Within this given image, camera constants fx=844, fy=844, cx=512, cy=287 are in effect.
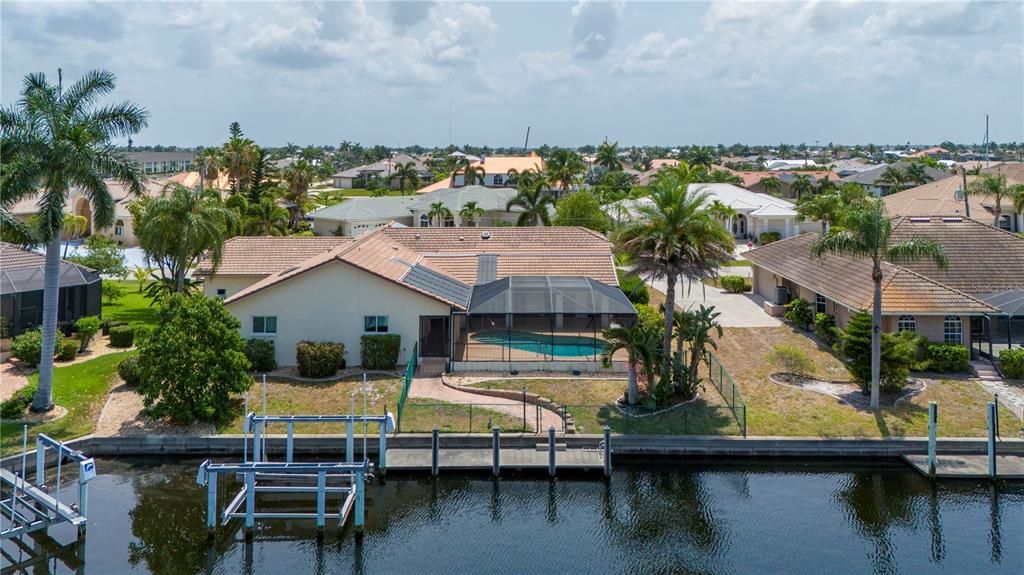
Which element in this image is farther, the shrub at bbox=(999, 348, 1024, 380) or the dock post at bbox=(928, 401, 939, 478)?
the shrub at bbox=(999, 348, 1024, 380)

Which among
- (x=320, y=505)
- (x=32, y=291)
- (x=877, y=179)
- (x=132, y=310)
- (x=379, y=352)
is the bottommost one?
(x=320, y=505)

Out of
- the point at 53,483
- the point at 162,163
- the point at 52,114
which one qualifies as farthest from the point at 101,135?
the point at 162,163

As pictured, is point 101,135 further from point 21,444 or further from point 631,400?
point 631,400

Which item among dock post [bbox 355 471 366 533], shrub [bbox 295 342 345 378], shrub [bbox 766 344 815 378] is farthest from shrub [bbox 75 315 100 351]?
shrub [bbox 766 344 815 378]

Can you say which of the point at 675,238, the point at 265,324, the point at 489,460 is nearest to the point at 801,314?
the point at 675,238

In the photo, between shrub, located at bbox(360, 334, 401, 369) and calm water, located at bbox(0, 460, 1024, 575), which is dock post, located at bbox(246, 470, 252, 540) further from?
shrub, located at bbox(360, 334, 401, 369)

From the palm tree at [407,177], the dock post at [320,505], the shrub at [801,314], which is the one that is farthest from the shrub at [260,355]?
the palm tree at [407,177]

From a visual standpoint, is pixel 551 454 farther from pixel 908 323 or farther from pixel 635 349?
pixel 908 323
